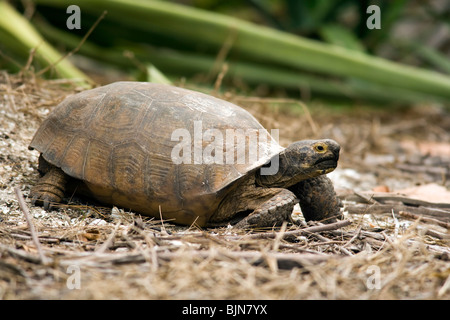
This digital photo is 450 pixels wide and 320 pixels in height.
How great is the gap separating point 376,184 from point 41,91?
2868 mm

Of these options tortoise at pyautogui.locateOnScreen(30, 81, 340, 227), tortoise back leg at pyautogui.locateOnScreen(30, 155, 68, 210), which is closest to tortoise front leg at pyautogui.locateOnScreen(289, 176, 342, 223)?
tortoise at pyautogui.locateOnScreen(30, 81, 340, 227)

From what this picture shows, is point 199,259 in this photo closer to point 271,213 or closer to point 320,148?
point 271,213

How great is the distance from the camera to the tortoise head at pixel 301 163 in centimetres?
293

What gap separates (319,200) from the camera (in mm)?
3061

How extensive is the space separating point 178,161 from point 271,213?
58 cm

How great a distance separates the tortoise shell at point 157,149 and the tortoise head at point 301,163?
0.33ft

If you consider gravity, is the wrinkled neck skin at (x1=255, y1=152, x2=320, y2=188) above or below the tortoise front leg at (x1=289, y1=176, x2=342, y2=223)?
above

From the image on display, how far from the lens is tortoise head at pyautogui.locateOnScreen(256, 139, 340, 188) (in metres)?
2.93

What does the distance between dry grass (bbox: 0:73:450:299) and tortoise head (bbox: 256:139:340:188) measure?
352mm

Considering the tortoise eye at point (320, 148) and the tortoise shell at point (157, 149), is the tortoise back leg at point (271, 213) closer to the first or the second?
the tortoise shell at point (157, 149)

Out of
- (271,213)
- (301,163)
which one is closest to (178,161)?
(271,213)

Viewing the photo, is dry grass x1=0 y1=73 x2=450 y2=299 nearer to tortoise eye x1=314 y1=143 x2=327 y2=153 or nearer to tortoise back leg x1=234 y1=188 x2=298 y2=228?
tortoise back leg x1=234 y1=188 x2=298 y2=228
